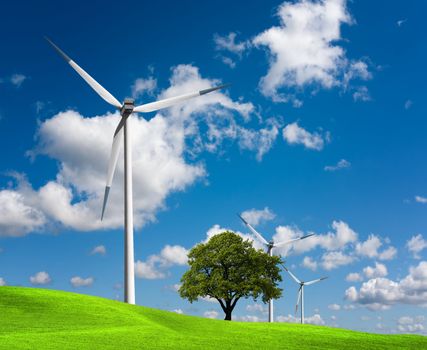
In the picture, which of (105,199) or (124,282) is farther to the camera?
(105,199)

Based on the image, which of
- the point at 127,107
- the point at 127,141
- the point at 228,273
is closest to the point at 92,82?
the point at 127,107

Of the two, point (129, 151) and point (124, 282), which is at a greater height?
A: point (129, 151)

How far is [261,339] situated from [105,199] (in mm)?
27898

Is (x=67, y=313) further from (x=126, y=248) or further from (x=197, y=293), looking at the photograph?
(x=197, y=293)

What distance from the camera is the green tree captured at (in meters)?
79.6

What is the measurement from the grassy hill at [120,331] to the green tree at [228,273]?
25.5 metres

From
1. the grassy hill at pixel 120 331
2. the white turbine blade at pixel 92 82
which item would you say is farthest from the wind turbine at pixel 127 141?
the grassy hill at pixel 120 331

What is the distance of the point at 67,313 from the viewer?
151 ft

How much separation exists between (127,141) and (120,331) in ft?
90.5

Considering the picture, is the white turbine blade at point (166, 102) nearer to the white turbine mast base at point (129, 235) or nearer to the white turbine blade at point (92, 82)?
the white turbine blade at point (92, 82)

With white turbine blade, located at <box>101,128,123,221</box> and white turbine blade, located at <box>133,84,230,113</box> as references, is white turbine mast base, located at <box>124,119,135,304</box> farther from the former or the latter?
white turbine blade, located at <box>133,84,230,113</box>

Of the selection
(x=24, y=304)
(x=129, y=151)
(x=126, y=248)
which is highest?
(x=129, y=151)

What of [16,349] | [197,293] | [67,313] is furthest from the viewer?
[197,293]

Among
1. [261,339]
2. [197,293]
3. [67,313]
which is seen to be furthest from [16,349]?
[197,293]
